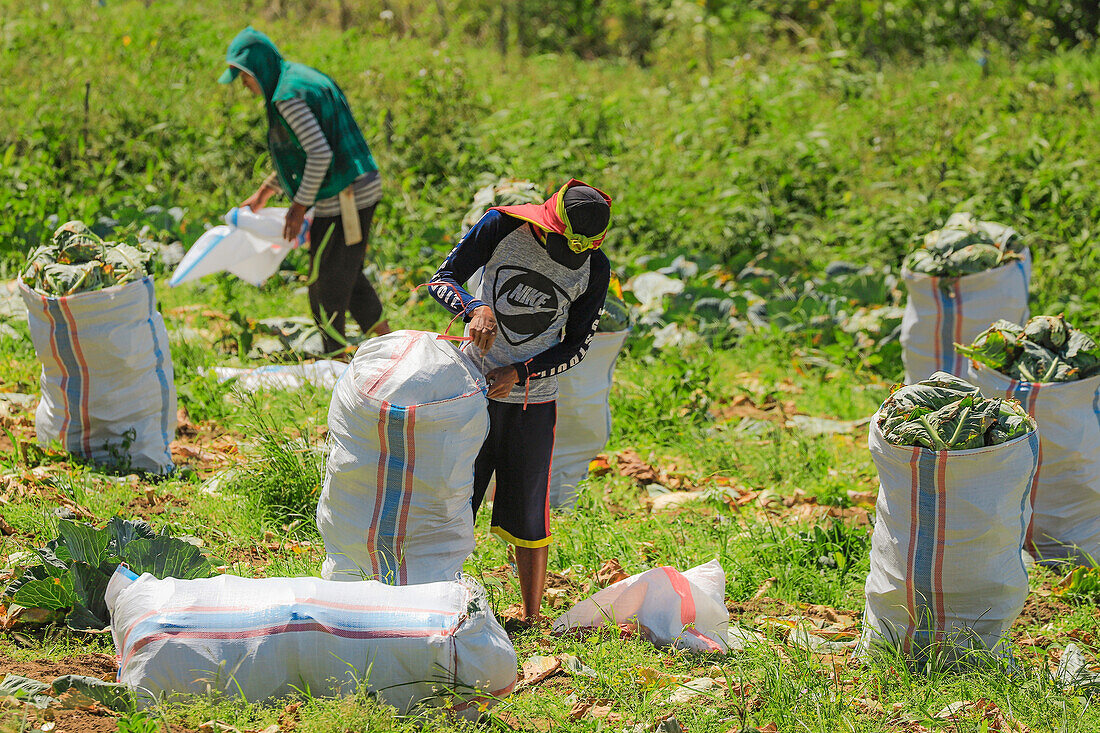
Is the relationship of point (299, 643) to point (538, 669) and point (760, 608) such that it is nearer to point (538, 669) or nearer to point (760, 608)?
point (538, 669)

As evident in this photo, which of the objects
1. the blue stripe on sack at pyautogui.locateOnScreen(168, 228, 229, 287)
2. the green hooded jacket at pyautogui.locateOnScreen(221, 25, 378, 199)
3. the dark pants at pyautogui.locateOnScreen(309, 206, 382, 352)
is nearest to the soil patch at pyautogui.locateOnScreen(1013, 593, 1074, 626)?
the dark pants at pyautogui.locateOnScreen(309, 206, 382, 352)

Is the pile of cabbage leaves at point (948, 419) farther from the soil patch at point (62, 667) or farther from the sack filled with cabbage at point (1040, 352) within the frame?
the soil patch at point (62, 667)

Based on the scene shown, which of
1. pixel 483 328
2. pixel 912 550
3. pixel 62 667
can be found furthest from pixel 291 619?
pixel 912 550

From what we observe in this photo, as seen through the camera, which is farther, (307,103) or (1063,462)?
(307,103)

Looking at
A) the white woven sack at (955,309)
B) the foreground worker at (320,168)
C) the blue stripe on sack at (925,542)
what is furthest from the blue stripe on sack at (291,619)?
the white woven sack at (955,309)

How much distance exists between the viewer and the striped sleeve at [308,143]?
4574 mm

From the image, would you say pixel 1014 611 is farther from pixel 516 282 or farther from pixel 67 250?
pixel 67 250

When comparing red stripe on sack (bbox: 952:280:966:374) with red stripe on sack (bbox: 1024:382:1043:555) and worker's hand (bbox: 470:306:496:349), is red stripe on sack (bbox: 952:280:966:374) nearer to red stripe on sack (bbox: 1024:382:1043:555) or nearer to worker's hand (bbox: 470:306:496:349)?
red stripe on sack (bbox: 1024:382:1043:555)

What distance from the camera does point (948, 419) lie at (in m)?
2.91

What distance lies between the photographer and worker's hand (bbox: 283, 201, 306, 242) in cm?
484

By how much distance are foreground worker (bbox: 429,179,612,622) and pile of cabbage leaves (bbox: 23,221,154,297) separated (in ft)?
5.05

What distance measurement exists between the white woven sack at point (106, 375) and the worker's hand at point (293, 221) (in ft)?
3.81

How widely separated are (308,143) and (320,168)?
0.13m

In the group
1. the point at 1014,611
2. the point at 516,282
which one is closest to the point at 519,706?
the point at 516,282
